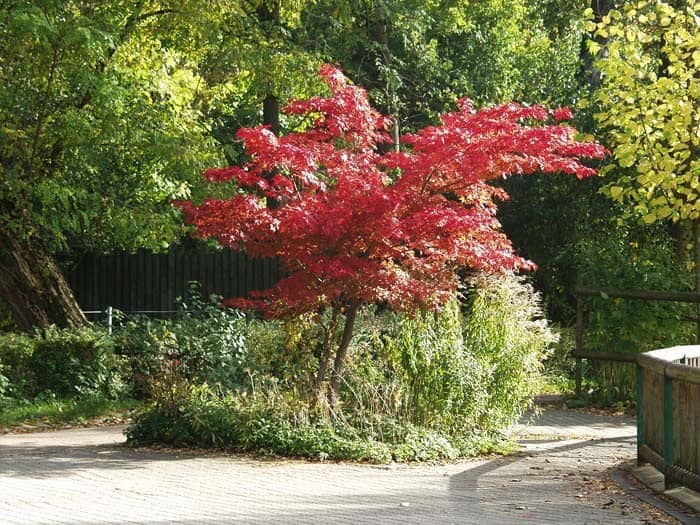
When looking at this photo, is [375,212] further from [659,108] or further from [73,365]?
[73,365]

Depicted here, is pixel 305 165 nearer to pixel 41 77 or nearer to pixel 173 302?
pixel 41 77

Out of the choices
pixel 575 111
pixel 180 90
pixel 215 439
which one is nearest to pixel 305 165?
pixel 215 439

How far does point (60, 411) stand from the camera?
1536cm

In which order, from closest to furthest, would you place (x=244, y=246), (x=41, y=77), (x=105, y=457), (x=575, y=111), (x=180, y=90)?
(x=105, y=457)
(x=244, y=246)
(x=41, y=77)
(x=180, y=90)
(x=575, y=111)

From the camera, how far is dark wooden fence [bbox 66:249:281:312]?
23875mm

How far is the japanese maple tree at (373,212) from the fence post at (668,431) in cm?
295

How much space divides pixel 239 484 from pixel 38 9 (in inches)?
330

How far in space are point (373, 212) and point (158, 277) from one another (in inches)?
523

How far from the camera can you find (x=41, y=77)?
1739 centimetres

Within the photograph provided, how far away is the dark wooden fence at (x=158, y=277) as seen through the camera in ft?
78.3

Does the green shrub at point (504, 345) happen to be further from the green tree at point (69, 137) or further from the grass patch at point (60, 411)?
the green tree at point (69, 137)

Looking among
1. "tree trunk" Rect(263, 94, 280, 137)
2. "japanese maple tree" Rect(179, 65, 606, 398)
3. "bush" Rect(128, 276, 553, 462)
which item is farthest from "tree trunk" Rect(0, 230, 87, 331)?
"japanese maple tree" Rect(179, 65, 606, 398)

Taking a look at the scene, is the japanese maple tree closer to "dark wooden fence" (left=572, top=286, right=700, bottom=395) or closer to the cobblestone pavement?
the cobblestone pavement

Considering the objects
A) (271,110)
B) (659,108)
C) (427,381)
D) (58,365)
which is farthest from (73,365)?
(659,108)
